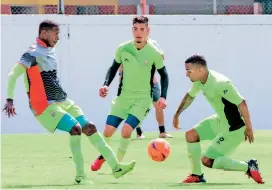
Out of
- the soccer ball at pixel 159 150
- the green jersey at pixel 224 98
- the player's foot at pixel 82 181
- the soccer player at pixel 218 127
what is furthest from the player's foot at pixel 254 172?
the player's foot at pixel 82 181

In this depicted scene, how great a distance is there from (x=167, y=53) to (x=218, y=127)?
10.5 m

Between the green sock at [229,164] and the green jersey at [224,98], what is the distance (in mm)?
345

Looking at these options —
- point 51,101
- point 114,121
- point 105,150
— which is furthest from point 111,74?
point 105,150

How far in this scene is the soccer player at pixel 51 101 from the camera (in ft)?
37.2

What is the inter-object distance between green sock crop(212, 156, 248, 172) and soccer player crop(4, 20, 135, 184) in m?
0.97

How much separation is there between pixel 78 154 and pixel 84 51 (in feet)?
34.0

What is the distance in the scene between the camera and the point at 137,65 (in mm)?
13211

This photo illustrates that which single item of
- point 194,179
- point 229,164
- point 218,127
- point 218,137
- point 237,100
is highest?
point 237,100

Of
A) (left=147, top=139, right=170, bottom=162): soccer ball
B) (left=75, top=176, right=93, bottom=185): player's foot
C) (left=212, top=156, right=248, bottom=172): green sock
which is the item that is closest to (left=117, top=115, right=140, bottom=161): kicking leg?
(left=147, top=139, right=170, bottom=162): soccer ball

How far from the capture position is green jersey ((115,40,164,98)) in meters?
13.2

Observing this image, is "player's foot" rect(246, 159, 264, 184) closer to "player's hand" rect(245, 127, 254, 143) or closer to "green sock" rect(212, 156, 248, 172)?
"green sock" rect(212, 156, 248, 172)

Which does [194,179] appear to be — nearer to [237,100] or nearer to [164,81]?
[237,100]

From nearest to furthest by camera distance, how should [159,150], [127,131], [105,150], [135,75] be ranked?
[105,150] < [159,150] < [127,131] < [135,75]

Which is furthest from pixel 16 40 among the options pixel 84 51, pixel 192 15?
pixel 192 15
